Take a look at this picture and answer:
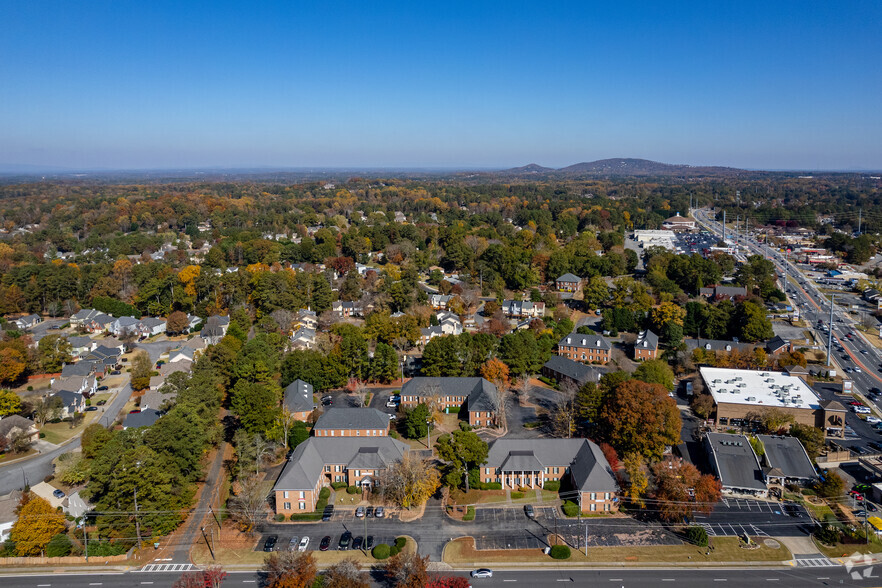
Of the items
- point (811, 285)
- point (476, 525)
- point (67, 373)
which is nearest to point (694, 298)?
point (811, 285)

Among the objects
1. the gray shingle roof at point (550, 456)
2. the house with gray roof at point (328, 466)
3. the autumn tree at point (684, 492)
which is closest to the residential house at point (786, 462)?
the autumn tree at point (684, 492)

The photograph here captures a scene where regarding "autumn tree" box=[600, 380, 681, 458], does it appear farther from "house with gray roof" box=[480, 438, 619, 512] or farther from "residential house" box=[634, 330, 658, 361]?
"residential house" box=[634, 330, 658, 361]

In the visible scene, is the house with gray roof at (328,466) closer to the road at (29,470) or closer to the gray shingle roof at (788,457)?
the road at (29,470)

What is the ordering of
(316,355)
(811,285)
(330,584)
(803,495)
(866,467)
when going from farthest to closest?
(811,285)
(316,355)
(866,467)
(803,495)
(330,584)

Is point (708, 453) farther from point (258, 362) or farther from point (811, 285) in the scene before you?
point (811, 285)

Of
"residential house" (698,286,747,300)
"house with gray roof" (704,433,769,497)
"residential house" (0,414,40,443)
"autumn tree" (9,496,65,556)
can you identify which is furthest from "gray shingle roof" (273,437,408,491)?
"residential house" (698,286,747,300)

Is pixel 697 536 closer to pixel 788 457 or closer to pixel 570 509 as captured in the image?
pixel 570 509
